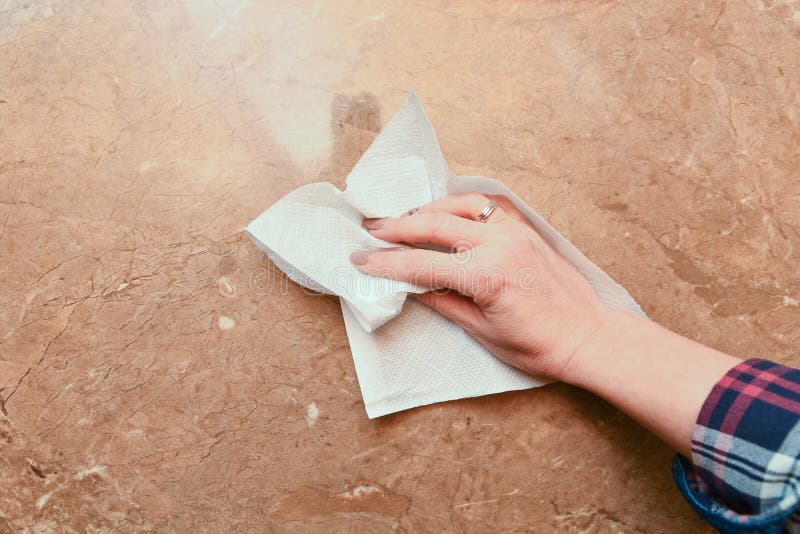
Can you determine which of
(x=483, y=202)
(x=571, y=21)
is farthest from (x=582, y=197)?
(x=571, y=21)

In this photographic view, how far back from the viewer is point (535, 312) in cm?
83

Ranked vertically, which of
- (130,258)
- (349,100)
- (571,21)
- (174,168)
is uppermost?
(571,21)

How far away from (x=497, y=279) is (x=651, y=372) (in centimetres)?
25

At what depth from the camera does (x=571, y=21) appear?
0.97 m

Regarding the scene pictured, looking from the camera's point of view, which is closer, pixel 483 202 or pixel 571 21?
pixel 483 202

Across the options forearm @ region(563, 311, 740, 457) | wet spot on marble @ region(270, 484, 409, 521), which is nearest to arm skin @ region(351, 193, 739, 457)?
forearm @ region(563, 311, 740, 457)

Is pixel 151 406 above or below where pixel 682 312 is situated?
below

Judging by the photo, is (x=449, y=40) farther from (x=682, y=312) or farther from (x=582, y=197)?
(x=682, y=312)

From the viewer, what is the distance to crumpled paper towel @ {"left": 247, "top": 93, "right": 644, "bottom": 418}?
867mm

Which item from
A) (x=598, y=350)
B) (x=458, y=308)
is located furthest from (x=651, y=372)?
(x=458, y=308)

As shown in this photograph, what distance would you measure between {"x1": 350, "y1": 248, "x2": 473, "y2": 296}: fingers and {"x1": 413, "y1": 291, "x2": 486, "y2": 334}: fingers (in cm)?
4

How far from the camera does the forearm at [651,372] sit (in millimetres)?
762

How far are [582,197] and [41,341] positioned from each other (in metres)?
0.87

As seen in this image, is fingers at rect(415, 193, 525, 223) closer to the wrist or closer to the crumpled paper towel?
the crumpled paper towel
